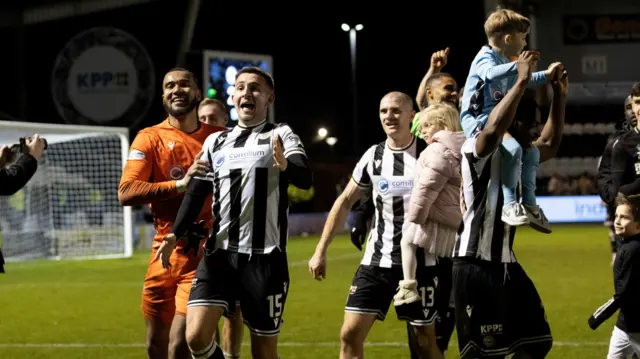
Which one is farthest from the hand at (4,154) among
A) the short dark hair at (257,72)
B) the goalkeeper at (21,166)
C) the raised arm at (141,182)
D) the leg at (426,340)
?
the leg at (426,340)

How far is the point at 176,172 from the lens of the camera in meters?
7.16

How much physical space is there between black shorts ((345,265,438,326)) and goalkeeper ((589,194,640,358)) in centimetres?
114

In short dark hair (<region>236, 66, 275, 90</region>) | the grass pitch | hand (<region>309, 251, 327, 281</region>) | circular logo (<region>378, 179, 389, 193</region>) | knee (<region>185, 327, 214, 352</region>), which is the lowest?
the grass pitch

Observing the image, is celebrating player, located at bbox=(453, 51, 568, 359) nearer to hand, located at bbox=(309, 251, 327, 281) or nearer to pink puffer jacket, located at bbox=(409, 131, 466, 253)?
pink puffer jacket, located at bbox=(409, 131, 466, 253)

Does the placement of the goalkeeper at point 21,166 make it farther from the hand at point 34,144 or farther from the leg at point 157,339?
the leg at point 157,339

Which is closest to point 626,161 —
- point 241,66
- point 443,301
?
point 443,301

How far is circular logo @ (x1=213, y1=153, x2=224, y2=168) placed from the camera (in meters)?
6.25

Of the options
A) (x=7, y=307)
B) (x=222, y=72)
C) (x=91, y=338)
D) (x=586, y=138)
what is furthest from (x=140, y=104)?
(x=586, y=138)

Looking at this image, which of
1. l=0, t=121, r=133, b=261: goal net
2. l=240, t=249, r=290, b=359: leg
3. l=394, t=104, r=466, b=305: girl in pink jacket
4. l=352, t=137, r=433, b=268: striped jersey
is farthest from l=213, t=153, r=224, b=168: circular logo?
l=0, t=121, r=133, b=261: goal net

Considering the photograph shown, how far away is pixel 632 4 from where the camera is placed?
39.5 m

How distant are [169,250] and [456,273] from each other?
5.82 feet

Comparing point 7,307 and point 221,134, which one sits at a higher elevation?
point 221,134

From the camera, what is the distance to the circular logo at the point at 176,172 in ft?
23.5

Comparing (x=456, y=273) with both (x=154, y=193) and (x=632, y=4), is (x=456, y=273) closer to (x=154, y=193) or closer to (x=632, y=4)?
(x=154, y=193)
